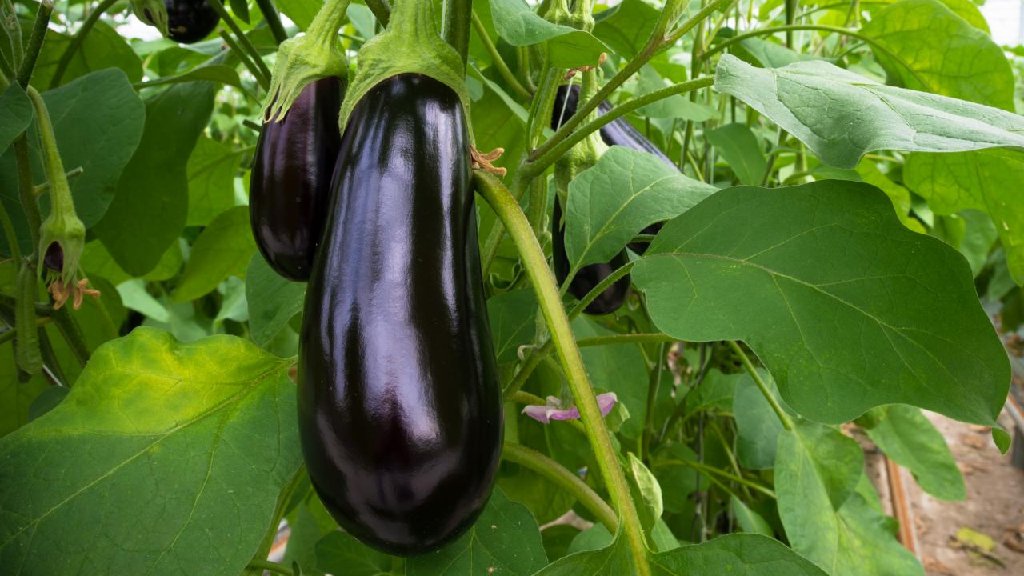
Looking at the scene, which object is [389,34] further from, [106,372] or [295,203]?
[106,372]

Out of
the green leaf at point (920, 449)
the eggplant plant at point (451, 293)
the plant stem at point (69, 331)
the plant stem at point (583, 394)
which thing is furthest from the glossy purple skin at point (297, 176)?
the green leaf at point (920, 449)

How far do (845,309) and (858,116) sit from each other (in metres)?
0.08

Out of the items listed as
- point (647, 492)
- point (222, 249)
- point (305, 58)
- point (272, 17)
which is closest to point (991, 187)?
point (647, 492)

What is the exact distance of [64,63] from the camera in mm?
630

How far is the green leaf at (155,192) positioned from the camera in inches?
25.4

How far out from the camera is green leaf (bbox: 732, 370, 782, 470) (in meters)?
0.71

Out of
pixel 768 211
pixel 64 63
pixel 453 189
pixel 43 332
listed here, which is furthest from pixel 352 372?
pixel 64 63

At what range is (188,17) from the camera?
2.05 ft

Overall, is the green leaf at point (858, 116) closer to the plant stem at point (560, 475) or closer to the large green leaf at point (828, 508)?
→ the plant stem at point (560, 475)

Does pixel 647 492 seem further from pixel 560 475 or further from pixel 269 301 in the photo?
pixel 269 301

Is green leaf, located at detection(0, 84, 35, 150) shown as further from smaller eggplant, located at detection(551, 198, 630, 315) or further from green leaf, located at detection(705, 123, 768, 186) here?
green leaf, located at detection(705, 123, 768, 186)

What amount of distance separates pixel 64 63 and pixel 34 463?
1.41 ft

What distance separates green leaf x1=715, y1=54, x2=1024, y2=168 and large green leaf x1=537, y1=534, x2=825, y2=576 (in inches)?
5.6

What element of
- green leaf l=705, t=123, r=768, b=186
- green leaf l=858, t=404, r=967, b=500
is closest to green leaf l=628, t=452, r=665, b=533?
green leaf l=705, t=123, r=768, b=186
